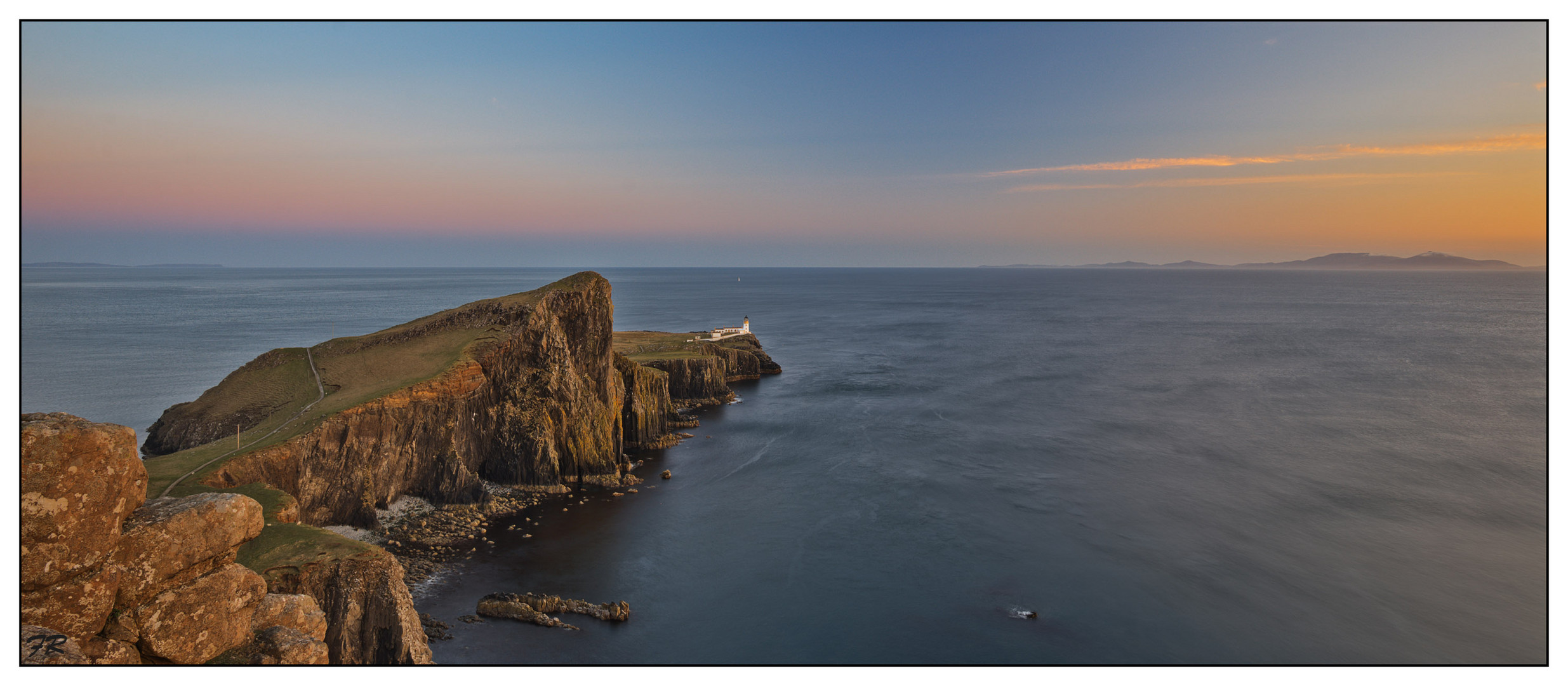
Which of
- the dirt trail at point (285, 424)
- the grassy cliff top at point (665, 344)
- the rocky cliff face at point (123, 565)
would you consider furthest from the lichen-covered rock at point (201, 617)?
the grassy cliff top at point (665, 344)

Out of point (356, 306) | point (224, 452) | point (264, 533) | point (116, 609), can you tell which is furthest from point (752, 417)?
point (356, 306)

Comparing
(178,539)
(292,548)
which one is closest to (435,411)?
(292,548)

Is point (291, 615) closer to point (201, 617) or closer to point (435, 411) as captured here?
point (201, 617)

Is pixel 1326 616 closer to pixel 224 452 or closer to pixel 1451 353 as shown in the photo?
pixel 224 452


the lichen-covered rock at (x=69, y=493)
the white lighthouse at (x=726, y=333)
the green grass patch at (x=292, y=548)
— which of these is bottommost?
the white lighthouse at (x=726, y=333)

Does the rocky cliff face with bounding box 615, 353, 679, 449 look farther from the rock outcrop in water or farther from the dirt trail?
the rock outcrop in water

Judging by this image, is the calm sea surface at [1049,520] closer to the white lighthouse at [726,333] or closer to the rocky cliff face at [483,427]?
the rocky cliff face at [483,427]
